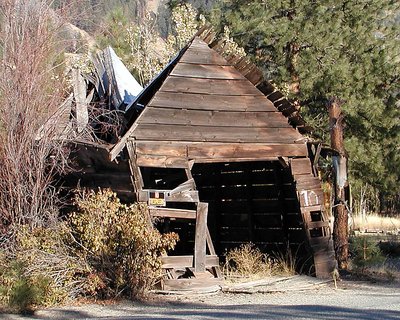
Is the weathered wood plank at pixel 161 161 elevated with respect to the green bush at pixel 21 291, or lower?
elevated

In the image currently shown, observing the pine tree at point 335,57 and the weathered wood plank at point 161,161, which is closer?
the weathered wood plank at point 161,161

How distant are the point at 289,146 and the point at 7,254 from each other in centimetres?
593

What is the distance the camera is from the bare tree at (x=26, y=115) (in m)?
14.6

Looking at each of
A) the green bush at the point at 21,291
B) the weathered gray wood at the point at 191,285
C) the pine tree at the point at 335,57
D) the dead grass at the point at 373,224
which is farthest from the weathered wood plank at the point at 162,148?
the dead grass at the point at 373,224

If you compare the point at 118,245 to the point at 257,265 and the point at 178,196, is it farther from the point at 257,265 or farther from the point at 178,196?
the point at 257,265

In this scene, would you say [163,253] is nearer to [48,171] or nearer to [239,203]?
[48,171]

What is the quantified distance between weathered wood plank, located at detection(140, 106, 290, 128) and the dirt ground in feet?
10.4

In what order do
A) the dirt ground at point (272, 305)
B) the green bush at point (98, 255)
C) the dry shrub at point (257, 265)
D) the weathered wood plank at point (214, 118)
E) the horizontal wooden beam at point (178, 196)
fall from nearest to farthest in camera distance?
the dirt ground at point (272, 305)
the green bush at point (98, 255)
the horizontal wooden beam at point (178, 196)
the weathered wood plank at point (214, 118)
the dry shrub at point (257, 265)

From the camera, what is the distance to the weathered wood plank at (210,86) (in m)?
14.6

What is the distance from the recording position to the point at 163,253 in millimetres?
13383

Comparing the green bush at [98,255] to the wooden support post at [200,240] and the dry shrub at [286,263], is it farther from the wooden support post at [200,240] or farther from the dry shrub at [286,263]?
the dry shrub at [286,263]

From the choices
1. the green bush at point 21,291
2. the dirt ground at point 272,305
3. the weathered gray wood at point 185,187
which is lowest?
the dirt ground at point 272,305

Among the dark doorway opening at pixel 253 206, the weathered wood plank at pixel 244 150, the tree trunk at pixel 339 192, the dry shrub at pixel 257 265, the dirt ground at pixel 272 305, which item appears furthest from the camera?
the dark doorway opening at pixel 253 206

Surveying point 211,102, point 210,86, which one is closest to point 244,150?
point 211,102
